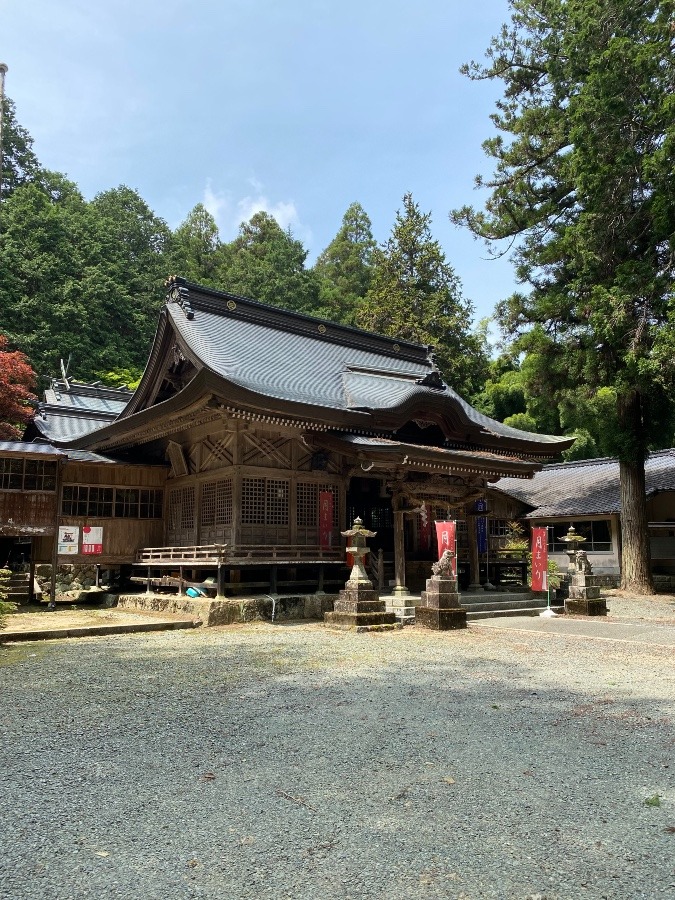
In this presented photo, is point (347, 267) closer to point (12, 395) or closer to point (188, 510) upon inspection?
point (12, 395)

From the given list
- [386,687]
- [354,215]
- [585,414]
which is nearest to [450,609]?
[386,687]

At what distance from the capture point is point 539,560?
584 inches

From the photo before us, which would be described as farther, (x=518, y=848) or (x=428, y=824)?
(x=428, y=824)

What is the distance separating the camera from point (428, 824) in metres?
3.33

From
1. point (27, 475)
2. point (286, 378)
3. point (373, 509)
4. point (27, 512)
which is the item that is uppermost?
point (286, 378)

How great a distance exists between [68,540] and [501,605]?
10195 mm

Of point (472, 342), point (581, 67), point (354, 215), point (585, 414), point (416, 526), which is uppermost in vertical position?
point (354, 215)

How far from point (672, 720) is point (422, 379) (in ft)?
44.4

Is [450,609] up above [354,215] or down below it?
below

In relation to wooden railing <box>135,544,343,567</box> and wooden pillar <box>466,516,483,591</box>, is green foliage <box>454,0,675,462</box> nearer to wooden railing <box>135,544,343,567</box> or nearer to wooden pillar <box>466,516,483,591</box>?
wooden pillar <box>466,516,483,591</box>

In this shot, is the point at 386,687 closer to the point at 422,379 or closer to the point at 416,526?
the point at 416,526

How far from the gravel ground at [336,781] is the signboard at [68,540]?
7.45 m

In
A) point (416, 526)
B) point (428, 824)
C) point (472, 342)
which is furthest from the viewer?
point (472, 342)

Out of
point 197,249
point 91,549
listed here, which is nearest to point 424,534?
point 91,549
